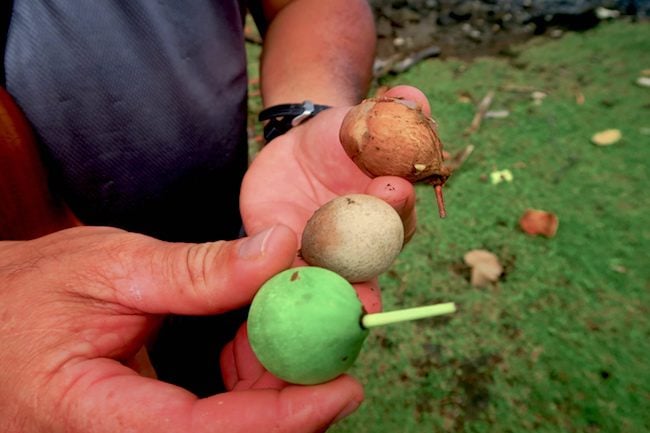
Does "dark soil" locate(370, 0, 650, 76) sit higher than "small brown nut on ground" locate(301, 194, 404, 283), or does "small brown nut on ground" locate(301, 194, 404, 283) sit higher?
"small brown nut on ground" locate(301, 194, 404, 283)

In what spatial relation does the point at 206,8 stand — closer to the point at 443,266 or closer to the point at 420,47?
the point at 443,266

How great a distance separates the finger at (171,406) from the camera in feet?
3.63

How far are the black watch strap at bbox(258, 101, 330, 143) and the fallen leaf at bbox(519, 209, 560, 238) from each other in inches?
59.0

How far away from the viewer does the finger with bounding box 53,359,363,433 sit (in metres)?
1.11

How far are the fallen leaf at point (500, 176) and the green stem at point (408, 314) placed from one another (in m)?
2.34

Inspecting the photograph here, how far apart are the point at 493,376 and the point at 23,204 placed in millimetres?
2121

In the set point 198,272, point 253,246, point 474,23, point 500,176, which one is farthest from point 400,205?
point 474,23

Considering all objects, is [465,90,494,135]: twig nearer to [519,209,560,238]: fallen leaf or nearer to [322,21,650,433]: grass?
[322,21,650,433]: grass

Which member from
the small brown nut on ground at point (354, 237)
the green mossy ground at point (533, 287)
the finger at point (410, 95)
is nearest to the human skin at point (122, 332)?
the small brown nut on ground at point (354, 237)

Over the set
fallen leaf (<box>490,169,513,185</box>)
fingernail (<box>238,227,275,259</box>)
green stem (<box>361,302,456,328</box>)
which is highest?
fingernail (<box>238,227,275,259</box>)

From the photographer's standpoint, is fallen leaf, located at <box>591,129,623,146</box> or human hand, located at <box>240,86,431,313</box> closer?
human hand, located at <box>240,86,431,313</box>

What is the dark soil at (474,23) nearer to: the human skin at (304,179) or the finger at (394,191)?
the human skin at (304,179)

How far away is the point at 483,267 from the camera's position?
9.12ft

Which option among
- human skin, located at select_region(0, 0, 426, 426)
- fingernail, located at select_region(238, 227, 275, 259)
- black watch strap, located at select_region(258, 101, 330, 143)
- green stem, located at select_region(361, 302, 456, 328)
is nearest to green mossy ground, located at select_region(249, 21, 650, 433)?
human skin, located at select_region(0, 0, 426, 426)
